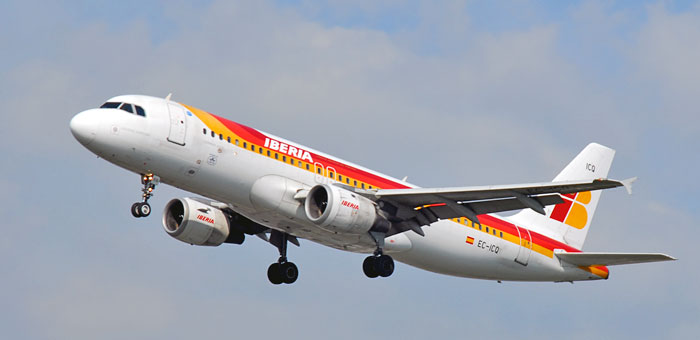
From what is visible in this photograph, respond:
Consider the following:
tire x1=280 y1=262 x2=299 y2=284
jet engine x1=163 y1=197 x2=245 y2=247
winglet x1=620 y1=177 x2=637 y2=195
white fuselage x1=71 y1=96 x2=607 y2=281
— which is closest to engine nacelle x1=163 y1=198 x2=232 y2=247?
jet engine x1=163 y1=197 x2=245 y2=247

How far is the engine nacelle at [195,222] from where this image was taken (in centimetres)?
4112

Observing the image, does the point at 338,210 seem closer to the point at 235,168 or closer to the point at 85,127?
the point at 235,168

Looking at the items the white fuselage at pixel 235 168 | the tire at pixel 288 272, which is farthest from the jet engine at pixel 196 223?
the white fuselage at pixel 235 168

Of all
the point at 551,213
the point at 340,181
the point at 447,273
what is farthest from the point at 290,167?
the point at 551,213

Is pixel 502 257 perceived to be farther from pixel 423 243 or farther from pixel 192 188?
pixel 192 188

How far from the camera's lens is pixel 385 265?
129ft

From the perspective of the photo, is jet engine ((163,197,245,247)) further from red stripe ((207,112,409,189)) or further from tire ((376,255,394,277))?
tire ((376,255,394,277))

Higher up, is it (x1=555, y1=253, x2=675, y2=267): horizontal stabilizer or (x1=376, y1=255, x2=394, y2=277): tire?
(x1=555, y1=253, x2=675, y2=267): horizontal stabilizer

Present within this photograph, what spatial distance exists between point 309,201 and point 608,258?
44.3 ft

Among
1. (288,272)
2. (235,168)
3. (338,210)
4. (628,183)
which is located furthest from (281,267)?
(628,183)

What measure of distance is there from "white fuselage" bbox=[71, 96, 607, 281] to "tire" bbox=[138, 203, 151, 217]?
106 centimetres

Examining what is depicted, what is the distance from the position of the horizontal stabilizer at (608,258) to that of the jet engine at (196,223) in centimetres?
1389

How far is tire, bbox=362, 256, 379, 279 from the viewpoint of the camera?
39.4m

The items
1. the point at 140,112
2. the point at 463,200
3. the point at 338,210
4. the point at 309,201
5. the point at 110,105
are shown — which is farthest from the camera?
the point at 463,200
